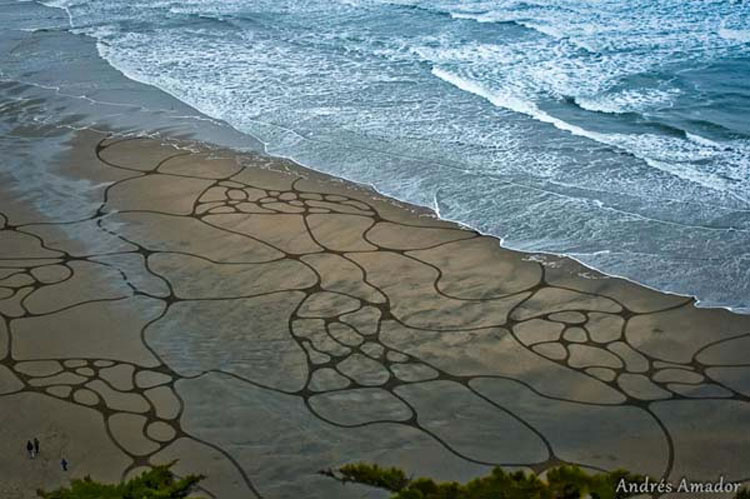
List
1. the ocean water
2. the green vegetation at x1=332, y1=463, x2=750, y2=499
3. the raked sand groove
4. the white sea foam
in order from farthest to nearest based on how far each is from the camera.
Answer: the white sea foam → the ocean water → the raked sand groove → the green vegetation at x1=332, y1=463, x2=750, y2=499

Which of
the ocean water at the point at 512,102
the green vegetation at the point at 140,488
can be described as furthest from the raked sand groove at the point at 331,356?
the ocean water at the point at 512,102

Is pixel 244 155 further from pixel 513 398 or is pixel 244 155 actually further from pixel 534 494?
pixel 534 494

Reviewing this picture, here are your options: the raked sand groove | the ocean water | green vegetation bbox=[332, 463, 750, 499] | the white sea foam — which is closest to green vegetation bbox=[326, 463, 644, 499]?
green vegetation bbox=[332, 463, 750, 499]

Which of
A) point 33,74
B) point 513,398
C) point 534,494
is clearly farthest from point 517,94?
point 534,494

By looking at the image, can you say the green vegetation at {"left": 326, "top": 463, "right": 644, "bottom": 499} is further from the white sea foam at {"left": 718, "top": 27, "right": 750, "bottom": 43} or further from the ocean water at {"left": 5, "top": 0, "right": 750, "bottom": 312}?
the white sea foam at {"left": 718, "top": 27, "right": 750, "bottom": 43}

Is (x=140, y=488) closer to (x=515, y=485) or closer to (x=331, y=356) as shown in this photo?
(x=331, y=356)

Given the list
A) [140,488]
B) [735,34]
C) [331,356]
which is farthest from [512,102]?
[140,488]
